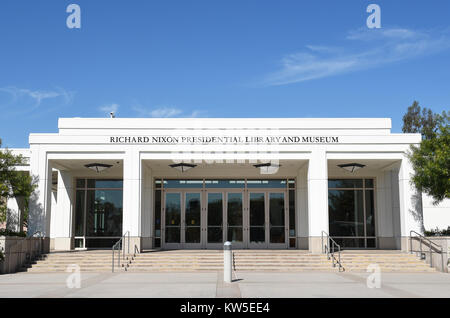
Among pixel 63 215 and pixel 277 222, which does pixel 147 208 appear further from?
pixel 277 222

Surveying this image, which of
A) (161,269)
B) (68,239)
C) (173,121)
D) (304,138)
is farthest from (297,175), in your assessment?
(68,239)

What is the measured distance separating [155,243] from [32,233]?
6467 mm

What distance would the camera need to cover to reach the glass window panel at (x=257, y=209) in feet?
82.1

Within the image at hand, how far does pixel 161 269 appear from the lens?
720 inches

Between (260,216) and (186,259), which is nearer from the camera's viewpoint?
(186,259)

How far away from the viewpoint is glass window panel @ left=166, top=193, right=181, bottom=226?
25.0m

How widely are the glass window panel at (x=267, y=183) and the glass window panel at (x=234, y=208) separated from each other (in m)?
0.83

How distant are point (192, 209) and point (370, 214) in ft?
28.9

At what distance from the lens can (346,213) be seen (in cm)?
2480

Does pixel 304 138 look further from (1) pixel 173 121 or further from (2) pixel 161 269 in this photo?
(2) pixel 161 269

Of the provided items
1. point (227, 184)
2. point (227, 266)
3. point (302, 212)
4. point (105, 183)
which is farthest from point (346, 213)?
point (227, 266)

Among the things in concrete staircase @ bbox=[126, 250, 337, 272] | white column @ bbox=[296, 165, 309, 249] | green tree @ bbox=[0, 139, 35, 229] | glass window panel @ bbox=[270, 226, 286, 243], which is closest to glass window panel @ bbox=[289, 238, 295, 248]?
glass window panel @ bbox=[270, 226, 286, 243]

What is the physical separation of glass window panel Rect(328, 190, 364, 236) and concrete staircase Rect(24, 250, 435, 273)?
460cm
